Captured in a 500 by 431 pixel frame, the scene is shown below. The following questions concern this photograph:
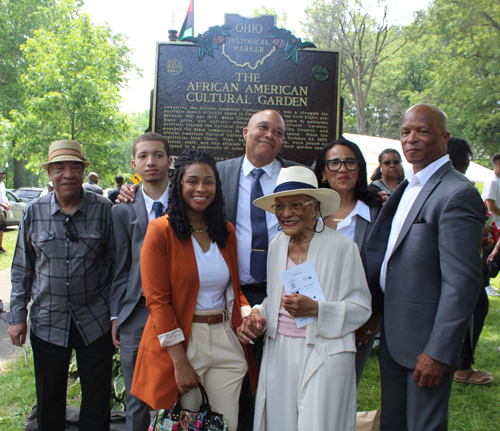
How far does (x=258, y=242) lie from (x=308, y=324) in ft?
3.11

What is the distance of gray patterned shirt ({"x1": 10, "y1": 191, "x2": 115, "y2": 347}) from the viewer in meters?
2.88

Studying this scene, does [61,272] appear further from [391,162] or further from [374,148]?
[374,148]

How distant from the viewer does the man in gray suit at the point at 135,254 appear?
9.31 feet

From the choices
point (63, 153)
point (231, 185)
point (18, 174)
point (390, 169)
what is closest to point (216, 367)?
point (231, 185)

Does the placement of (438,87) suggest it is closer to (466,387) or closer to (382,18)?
(382,18)

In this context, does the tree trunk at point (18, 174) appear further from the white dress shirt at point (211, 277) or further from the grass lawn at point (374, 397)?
the white dress shirt at point (211, 277)

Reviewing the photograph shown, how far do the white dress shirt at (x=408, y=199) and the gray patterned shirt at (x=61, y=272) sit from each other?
2.07 metres

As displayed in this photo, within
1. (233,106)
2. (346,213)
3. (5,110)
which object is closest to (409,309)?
(346,213)

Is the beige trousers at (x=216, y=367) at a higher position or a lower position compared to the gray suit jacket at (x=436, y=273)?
lower

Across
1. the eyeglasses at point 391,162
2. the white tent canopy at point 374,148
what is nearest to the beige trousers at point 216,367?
the eyeglasses at point 391,162

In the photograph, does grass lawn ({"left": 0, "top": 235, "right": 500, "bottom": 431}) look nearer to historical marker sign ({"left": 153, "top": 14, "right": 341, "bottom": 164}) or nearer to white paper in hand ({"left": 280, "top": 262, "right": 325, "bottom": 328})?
white paper in hand ({"left": 280, "top": 262, "right": 325, "bottom": 328})

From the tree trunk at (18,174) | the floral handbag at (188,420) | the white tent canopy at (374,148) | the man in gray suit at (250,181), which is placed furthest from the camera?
the tree trunk at (18,174)

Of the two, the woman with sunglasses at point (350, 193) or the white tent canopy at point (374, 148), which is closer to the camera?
the woman with sunglasses at point (350, 193)

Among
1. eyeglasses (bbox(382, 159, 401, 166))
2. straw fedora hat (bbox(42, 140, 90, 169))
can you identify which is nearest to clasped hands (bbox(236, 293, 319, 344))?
straw fedora hat (bbox(42, 140, 90, 169))
